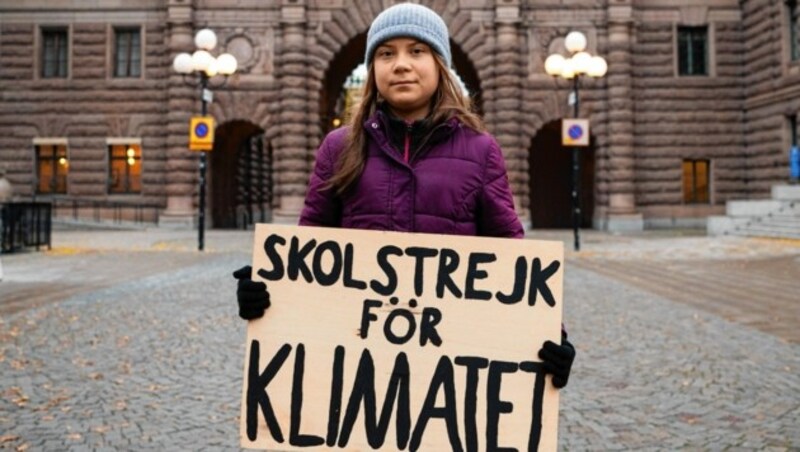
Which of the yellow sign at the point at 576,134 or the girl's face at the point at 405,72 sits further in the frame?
the yellow sign at the point at 576,134

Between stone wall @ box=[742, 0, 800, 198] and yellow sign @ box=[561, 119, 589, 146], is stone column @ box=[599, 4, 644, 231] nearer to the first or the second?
stone wall @ box=[742, 0, 800, 198]

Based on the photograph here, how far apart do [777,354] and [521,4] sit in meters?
23.0

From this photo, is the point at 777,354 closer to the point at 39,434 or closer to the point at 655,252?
the point at 39,434

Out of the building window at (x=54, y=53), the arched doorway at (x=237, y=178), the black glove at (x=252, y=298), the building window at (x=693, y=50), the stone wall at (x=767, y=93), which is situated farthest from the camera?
the arched doorway at (x=237, y=178)

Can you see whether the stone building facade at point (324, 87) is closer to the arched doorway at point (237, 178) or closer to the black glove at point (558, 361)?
the arched doorway at point (237, 178)

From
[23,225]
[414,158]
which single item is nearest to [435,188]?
[414,158]

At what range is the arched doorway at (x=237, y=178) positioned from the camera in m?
29.0

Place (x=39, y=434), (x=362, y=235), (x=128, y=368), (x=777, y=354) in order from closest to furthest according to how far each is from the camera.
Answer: (x=362, y=235) < (x=39, y=434) < (x=128, y=368) < (x=777, y=354)

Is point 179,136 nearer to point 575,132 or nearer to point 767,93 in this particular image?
point 575,132

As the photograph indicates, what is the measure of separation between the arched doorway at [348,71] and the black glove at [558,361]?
84.0 feet

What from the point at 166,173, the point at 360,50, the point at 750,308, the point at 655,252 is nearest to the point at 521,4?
the point at 360,50

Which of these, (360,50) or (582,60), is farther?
(360,50)

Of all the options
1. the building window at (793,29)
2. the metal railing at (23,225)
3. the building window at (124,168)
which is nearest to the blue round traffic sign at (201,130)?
the metal railing at (23,225)

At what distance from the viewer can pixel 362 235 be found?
2301mm
